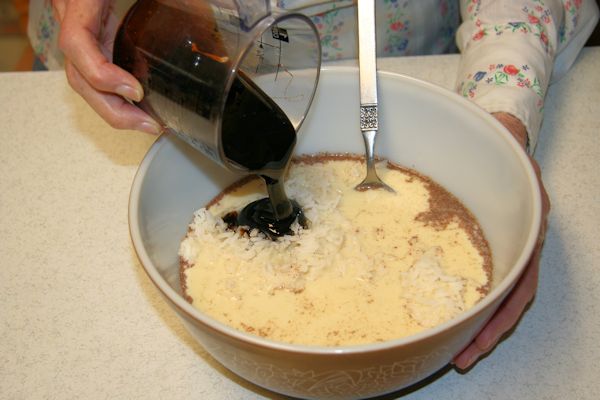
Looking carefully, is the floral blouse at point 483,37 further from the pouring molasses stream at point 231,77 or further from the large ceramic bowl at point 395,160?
the pouring molasses stream at point 231,77

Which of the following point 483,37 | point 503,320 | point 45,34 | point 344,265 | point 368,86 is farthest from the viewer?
point 45,34

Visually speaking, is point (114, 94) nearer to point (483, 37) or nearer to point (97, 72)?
point (97, 72)

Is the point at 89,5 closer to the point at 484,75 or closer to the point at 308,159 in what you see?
the point at 308,159

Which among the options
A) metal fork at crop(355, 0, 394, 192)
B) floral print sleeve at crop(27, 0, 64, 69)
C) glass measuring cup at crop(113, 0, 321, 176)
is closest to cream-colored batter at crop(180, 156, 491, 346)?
metal fork at crop(355, 0, 394, 192)

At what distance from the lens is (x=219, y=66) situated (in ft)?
2.48

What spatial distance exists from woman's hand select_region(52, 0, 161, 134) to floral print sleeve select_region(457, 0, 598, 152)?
62 centimetres

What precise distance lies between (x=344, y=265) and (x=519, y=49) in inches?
23.1

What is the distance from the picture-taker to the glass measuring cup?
768 millimetres

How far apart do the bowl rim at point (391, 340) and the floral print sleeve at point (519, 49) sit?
0.17 meters

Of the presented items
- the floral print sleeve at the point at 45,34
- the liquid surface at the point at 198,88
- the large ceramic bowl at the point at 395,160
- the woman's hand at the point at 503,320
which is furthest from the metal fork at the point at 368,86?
the floral print sleeve at the point at 45,34

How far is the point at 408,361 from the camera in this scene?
70 centimetres

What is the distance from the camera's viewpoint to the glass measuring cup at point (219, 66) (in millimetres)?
768

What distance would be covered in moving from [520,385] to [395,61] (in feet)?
2.73

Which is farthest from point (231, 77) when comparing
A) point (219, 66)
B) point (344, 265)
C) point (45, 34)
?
point (45, 34)
